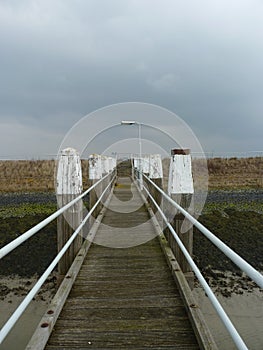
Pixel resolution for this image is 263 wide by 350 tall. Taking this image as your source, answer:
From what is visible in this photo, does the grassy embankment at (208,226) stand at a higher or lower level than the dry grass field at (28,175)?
lower

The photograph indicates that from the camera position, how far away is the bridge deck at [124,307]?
123 inches

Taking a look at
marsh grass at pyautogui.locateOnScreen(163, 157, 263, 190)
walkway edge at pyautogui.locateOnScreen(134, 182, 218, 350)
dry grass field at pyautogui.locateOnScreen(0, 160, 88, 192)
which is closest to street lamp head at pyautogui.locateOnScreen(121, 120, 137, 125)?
walkway edge at pyautogui.locateOnScreen(134, 182, 218, 350)

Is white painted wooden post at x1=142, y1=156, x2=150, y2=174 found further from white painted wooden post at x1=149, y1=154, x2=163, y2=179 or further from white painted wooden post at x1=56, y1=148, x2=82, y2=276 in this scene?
white painted wooden post at x1=56, y1=148, x2=82, y2=276

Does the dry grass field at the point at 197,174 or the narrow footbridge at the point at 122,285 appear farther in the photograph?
the dry grass field at the point at 197,174

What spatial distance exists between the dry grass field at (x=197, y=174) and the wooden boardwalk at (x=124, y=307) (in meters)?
26.0

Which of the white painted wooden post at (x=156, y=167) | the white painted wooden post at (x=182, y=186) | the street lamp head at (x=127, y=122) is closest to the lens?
the white painted wooden post at (x=182, y=186)

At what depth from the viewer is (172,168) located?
4.52m

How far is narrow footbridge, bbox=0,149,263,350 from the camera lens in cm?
301

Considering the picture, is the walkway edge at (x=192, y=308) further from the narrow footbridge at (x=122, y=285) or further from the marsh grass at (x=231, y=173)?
the marsh grass at (x=231, y=173)

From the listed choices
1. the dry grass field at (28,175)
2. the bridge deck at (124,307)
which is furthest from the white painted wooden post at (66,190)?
the dry grass field at (28,175)

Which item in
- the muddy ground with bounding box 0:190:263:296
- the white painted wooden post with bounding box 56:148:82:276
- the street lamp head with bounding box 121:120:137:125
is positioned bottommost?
the muddy ground with bounding box 0:190:263:296

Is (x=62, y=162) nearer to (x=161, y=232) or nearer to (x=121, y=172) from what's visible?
(x=161, y=232)

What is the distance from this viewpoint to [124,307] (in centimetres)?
375

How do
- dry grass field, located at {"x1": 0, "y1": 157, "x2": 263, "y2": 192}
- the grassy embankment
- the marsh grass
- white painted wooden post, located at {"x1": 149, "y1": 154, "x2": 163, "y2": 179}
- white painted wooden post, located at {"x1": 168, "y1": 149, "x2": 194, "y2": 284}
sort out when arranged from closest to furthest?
white painted wooden post, located at {"x1": 168, "y1": 149, "x2": 194, "y2": 284} < white painted wooden post, located at {"x1": 149, "y1": 154, "x2": 163, "y2": 179} < the grassy embankment < the marsh grass < dry grass field, located at {"x1": 0, "y1": 157, "x2": 263, "y2": 192}
